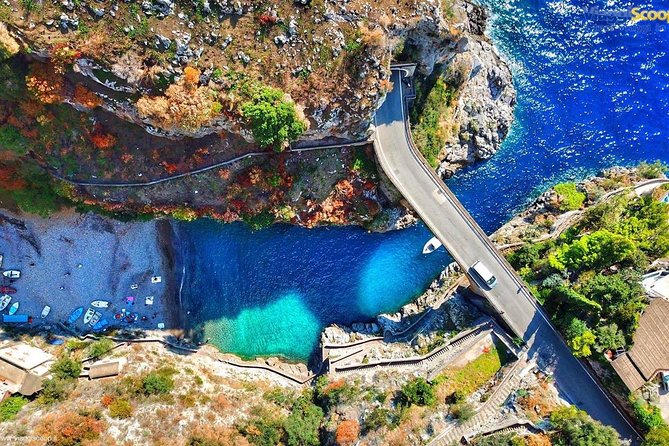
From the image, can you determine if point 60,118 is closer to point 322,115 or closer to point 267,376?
point 322,115

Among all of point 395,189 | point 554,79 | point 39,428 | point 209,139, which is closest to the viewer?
point 39,428

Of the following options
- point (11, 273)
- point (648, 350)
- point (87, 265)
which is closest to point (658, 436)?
point (648, 350)

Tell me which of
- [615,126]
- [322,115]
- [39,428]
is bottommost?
[39,428]

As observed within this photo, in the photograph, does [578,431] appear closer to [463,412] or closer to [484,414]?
[484,414]

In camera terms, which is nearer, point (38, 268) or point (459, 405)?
point (459, 405)

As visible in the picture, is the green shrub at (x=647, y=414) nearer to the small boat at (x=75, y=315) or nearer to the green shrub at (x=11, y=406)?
the green shrub at (x=11, y=406)

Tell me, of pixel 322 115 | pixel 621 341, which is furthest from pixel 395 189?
pixel 621 341

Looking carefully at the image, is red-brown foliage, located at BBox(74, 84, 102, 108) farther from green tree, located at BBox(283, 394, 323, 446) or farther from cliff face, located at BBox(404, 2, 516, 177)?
green tree, located at BBox(283, 394, 323, 446)
